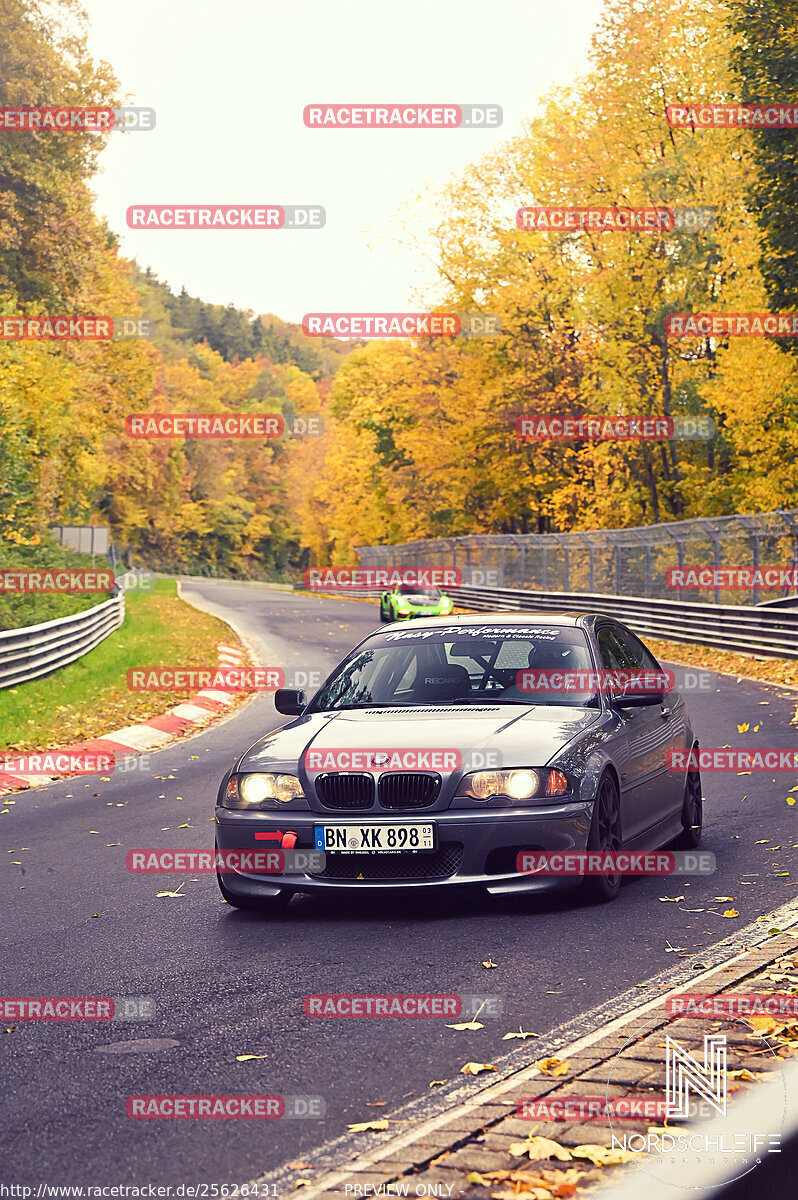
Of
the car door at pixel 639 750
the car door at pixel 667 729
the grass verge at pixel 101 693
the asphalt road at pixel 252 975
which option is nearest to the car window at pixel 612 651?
the car door at pixel 639 750

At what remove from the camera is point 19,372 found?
31000mm

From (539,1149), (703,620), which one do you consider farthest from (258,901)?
(703,620)


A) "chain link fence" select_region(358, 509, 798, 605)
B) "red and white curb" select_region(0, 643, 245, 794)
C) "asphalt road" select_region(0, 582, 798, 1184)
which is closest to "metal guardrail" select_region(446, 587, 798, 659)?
"chain link fence" select_region(358, 509, 798, 605)

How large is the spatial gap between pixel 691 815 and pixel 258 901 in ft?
9.82

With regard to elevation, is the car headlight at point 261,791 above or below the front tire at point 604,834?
above

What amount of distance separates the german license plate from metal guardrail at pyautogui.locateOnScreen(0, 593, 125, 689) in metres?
11.8

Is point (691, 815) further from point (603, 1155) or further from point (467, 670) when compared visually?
point (603, 1155)

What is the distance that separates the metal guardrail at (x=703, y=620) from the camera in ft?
78.6

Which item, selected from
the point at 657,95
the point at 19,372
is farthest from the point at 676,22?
the point at 19,372

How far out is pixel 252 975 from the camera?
20.3 ft

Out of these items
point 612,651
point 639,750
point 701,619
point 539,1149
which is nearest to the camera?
point 539,1149

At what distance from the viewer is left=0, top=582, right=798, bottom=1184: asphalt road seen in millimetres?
4207

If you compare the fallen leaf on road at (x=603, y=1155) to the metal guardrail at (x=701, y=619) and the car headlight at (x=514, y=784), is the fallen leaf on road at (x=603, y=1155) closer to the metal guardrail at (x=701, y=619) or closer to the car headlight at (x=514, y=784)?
the car headlight at (x=514, y=784)

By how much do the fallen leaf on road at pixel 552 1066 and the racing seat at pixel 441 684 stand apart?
3688 millimetres
